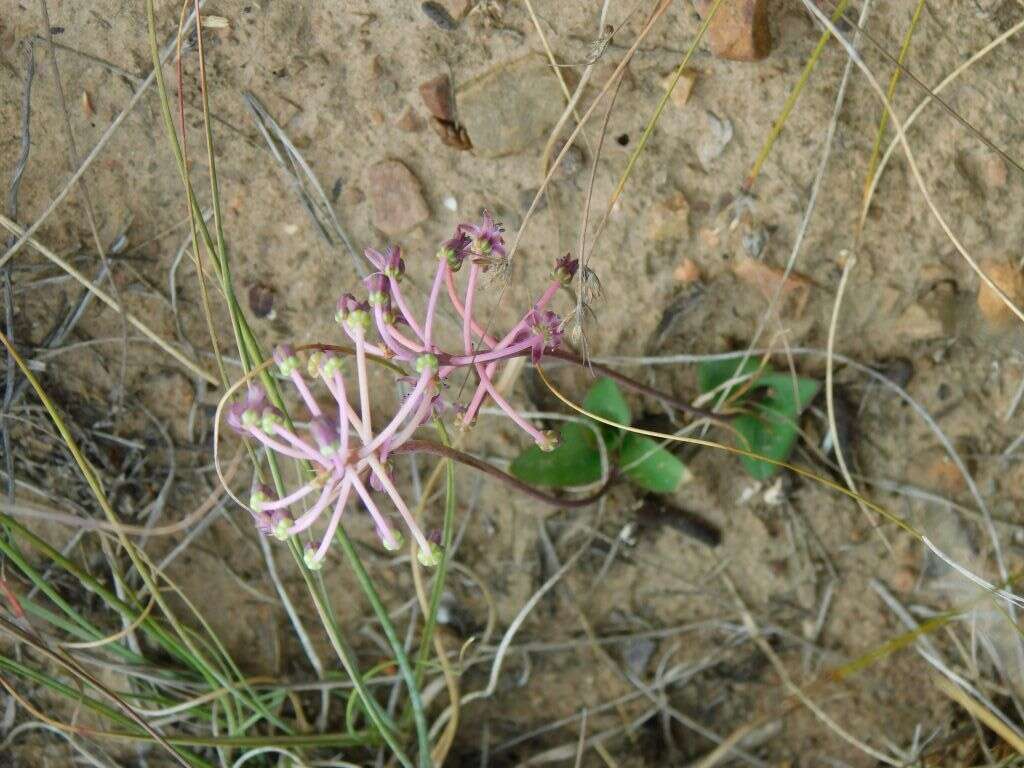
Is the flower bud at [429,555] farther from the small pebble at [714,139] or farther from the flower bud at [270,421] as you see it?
the small pebble at [714,139]

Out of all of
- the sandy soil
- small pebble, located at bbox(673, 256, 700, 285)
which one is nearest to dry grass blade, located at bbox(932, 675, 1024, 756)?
the sandy soil

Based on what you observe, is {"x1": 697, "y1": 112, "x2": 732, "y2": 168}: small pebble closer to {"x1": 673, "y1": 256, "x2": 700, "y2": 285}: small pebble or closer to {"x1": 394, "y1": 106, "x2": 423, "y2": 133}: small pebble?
{"x1": 673, "y1": 256, "x2": 700, "y2": 285}: small pebble

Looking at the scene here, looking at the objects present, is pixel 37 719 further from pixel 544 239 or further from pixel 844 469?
pixel 844 469

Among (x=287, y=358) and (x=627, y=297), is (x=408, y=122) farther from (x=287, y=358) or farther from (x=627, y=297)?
(x=287, y=358)

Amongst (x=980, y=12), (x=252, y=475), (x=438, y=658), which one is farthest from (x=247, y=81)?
(x=980, y=12)

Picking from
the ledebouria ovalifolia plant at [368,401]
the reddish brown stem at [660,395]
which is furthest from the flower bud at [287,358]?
the reddish brown stem at [660,395]

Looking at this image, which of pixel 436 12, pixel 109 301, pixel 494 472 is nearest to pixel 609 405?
pixel 494 472
